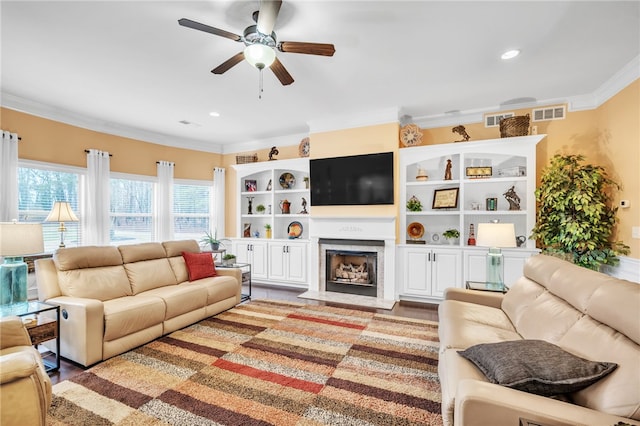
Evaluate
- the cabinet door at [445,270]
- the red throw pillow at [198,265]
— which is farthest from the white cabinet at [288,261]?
the cabinet door at [445,270]

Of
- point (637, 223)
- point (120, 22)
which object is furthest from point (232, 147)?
point (637, 223)

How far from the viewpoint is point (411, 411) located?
1.94 metres

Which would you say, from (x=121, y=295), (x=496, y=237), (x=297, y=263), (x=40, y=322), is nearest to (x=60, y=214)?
(x=121, y=295)

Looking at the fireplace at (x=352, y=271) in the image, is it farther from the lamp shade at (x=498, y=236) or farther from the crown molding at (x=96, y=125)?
the crown molding at (x=96, y=125)

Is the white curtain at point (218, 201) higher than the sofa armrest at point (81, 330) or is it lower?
higher

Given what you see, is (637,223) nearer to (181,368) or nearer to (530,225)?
(530,225)

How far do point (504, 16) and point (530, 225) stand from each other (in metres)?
2.73

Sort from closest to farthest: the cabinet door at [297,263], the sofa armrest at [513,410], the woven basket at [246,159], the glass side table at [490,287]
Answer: the sofa armrest at [513,410], the glass side table at [490,287], the cabinet door at [297,263], the woven basket at [246,159]

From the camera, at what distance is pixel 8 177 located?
12.6 ft

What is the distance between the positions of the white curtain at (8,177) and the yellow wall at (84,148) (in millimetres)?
155

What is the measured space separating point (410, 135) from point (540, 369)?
3824 millimetres

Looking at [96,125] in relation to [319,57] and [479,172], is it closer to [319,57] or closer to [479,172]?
[319,57]

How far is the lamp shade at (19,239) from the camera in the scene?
2.35m

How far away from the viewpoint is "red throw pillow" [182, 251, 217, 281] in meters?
3.90
